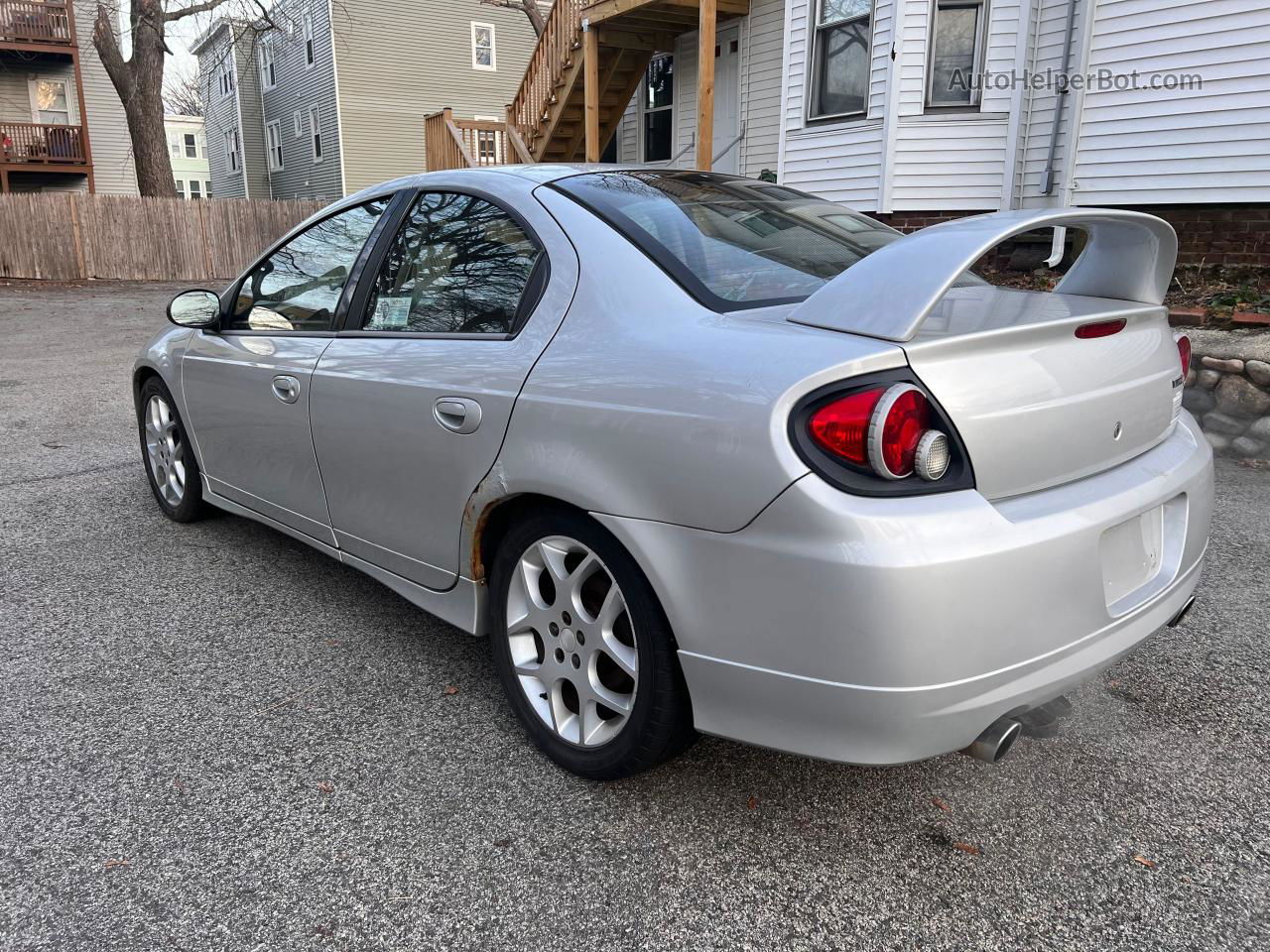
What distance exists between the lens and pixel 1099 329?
2189 millimetres

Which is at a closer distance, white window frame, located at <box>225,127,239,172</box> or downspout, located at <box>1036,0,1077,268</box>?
downspout, located at <box>1036,0,1077,268</box>

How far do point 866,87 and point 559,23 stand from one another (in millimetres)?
5951

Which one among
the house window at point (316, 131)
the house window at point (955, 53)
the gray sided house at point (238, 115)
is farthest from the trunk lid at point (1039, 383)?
the gray sided house at point (238, 115)

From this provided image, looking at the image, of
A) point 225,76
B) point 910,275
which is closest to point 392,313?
point 910,275

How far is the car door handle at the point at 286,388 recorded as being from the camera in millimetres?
3215

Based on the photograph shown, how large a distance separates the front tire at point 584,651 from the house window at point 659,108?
14.3m

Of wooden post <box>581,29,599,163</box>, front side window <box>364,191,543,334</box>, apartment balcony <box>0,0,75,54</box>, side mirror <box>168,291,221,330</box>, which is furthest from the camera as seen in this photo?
apartment balcony <box>0,0,75,54</box>

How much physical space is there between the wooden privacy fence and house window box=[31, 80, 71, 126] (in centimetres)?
987

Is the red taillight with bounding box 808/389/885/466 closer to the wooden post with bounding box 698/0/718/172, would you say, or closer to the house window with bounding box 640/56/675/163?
the wooden post with bounding box 698/0/718/172

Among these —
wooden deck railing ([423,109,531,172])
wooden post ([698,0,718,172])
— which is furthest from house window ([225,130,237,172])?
wooden post ([698,0,718,172])

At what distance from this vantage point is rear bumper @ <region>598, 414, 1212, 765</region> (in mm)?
1744

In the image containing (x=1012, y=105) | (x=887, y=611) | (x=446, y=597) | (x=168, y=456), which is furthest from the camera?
(x=1012, y=105)

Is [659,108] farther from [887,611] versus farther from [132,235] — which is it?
[887,611]

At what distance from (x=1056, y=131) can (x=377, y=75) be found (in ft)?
75.2
